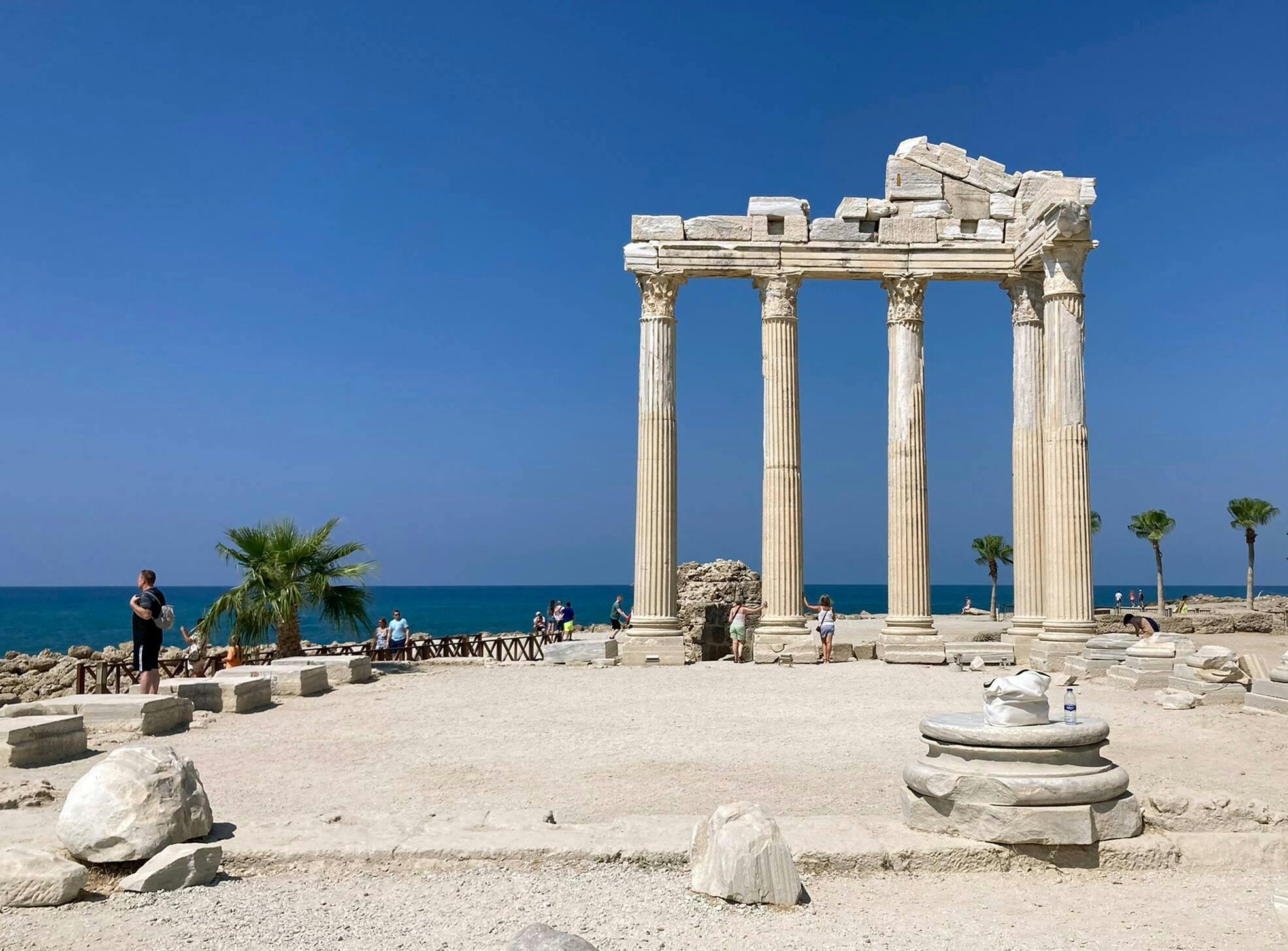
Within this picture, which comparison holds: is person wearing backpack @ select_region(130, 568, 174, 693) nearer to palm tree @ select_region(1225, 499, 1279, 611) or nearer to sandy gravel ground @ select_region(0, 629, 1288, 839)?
sandy gravel ground @ select_region(0, 629, 1288, 839)

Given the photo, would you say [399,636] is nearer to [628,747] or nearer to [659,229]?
[659,229]

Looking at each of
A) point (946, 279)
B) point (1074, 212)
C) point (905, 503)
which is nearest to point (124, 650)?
point (905, 503)

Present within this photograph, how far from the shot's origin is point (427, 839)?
22.8 ft

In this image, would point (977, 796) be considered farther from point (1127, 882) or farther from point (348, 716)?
point (348, 716)

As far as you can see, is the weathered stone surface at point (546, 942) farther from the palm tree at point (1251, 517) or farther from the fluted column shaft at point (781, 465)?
the palm tree at point (1251, 517)

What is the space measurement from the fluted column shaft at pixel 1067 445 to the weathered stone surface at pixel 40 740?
59.6 ft

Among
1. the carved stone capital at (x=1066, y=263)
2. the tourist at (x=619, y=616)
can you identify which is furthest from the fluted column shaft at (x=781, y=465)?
the tourist at (x=619, y=616)

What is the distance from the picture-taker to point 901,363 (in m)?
23.4

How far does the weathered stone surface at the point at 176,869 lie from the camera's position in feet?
20.6

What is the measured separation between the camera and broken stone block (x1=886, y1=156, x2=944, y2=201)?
23422 millimetres

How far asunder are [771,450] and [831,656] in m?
4.78

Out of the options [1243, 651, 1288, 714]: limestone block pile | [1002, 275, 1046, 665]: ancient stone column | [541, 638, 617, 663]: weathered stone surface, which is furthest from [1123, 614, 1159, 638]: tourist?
[541, 638, 617, 663]: weathered stone surface

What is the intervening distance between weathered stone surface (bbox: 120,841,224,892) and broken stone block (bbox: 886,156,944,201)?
21.0 meters

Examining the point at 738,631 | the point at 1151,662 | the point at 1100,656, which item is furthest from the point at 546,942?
the point at 738,631
